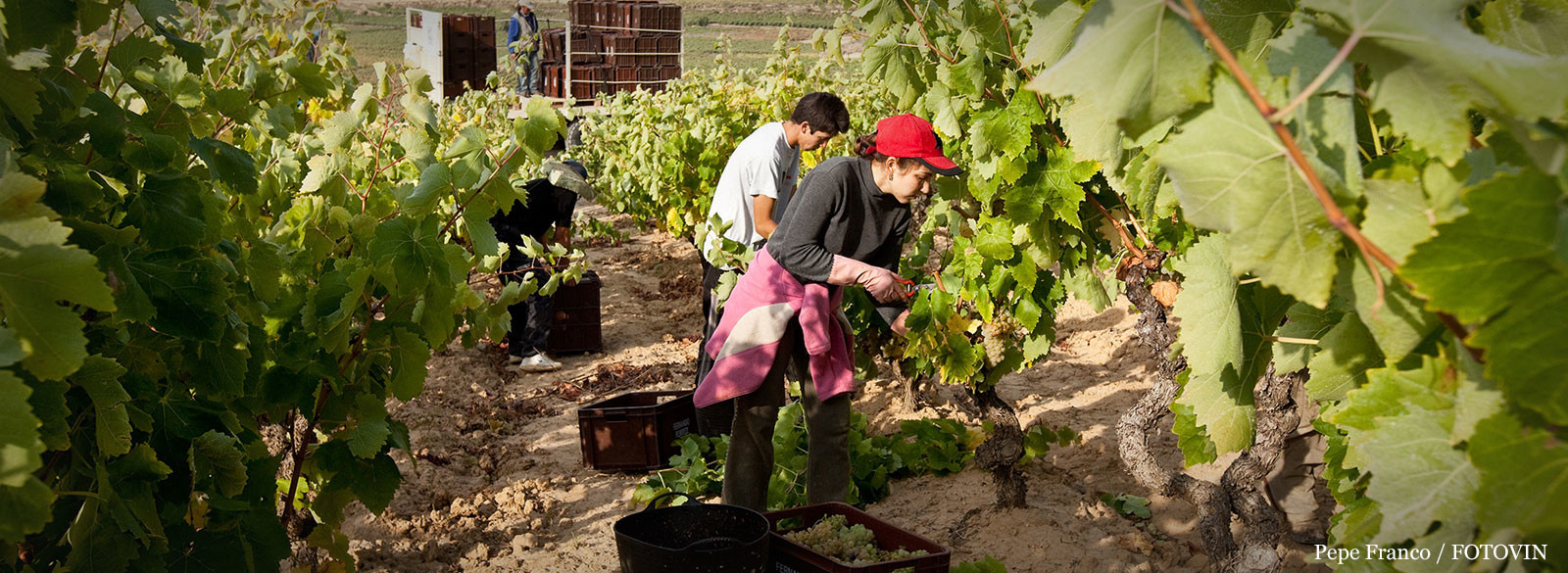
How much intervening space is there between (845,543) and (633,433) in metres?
2.09

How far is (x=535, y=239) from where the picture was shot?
6340 mm

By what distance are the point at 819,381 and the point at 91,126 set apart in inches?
87.5

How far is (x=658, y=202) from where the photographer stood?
879 centimetres

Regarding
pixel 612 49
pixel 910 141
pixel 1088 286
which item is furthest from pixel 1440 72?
pixel 612 49

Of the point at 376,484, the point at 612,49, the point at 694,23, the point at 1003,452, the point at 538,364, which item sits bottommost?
the point at 538,364

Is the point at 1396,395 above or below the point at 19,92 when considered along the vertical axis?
below

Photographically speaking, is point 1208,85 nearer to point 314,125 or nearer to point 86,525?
point 86,525

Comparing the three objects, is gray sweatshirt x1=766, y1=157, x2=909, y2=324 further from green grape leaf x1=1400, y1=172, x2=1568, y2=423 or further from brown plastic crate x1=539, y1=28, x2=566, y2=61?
brown plastic crate x1=539, y1=28, x2=566, y2=61

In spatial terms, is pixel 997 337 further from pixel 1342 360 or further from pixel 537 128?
pixel 1342 360

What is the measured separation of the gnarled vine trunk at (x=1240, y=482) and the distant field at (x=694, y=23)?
25150mm

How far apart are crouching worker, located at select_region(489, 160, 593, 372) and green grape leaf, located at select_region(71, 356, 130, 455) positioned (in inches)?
174

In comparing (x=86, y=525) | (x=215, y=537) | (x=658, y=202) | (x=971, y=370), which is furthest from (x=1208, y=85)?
(x=658, y=202)

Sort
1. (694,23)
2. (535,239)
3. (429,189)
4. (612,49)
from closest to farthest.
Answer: (429,189)
(535,239)
(612,49)
(694,23)

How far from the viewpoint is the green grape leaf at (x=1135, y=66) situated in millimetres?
917
